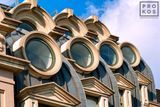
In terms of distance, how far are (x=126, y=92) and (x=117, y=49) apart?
2341mm

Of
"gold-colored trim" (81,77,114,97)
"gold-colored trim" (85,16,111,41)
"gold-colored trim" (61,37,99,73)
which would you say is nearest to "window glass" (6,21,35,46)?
"gold-colored trim" (61,37,99,73)

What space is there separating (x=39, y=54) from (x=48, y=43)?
66cm

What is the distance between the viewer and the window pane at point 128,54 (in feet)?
133

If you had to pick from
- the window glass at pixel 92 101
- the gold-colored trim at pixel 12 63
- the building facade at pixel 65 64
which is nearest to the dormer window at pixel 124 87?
the building facade at pixel 65 64

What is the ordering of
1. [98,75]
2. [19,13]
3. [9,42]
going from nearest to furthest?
[9,42] → [19,13] → [98,75]

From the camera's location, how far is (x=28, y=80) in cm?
3092

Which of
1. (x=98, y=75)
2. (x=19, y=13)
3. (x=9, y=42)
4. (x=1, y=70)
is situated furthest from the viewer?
(x=98, y=75)

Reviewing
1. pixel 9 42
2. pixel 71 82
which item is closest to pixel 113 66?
pixel 71 82

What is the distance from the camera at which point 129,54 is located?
40938 millimetres

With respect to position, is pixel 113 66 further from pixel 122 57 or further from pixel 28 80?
pixel 28 80

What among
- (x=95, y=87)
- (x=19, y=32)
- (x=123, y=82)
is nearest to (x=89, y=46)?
(x=95, y=87)

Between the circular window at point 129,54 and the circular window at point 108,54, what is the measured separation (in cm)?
221

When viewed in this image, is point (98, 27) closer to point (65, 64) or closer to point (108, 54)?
point (108, 54)

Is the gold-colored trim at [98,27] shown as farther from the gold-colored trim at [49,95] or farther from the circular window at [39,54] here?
the gold-colored trim at [49,95]
